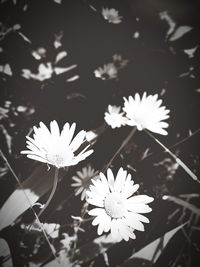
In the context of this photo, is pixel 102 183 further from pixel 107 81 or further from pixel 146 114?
pixel 107 81

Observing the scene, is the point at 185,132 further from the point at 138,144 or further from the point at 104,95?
→ the point at 104,95

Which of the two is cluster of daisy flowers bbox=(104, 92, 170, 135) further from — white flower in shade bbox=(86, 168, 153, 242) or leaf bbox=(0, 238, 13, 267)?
leaf bbox=(0, 238, 13, 267)

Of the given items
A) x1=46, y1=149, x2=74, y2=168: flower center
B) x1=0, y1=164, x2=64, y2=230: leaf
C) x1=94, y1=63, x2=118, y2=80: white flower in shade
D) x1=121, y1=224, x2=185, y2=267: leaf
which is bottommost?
x1=121, y1=224, x2=185, y2=267: leaf

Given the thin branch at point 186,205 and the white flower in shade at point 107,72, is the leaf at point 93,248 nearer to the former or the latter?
the thin branch at point 186,205

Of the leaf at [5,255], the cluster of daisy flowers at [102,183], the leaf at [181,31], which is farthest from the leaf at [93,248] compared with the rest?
the leaf at [181,31]

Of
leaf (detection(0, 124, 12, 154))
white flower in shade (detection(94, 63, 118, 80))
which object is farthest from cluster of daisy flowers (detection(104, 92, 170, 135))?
leaf (detection(0, 124, 12, 154))

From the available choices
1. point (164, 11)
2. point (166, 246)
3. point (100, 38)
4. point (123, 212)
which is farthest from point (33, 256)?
point (164, 11)
